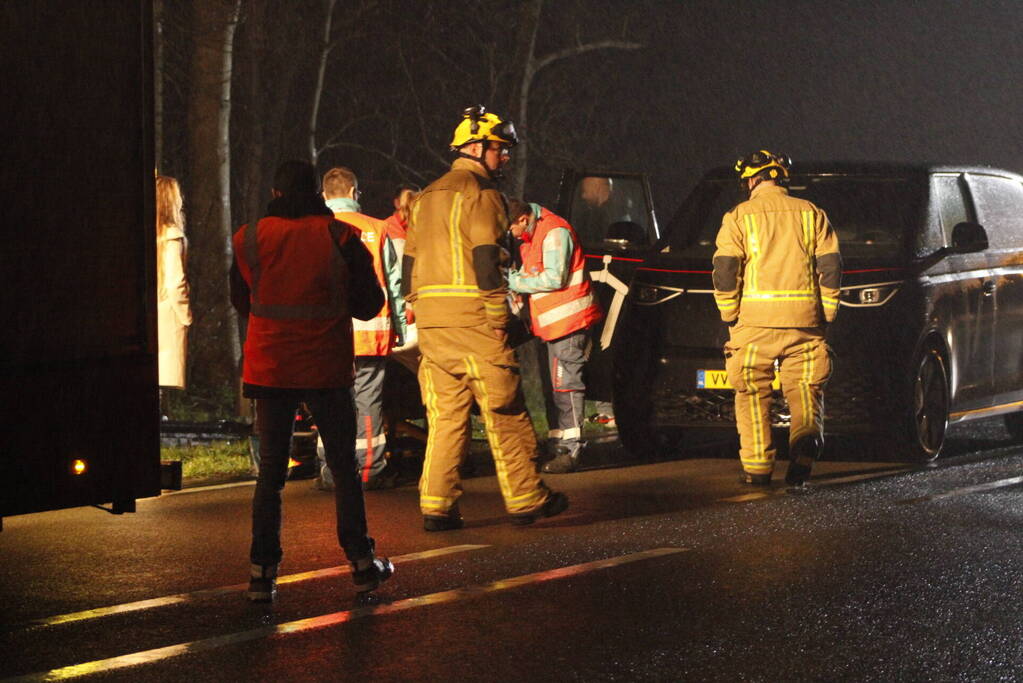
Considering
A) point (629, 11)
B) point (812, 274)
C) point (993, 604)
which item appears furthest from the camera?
point (629, 11)

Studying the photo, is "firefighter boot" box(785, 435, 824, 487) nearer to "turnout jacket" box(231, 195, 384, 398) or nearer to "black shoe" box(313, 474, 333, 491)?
"black shoe" box(313, 474, 333, 491)

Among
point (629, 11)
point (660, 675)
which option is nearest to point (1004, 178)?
point (660, 675)

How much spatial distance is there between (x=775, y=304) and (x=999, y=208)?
3.17 m

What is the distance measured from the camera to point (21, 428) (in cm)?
610

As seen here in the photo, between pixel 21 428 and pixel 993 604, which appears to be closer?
pixel 21 428

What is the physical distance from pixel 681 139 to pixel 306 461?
30.8m

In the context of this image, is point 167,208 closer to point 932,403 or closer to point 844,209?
point 844,209

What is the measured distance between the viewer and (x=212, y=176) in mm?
17125

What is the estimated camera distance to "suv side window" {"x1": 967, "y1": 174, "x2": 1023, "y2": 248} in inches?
496

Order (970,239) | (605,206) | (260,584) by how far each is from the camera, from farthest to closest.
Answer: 1. (605,206)
2. (970,239)
3. (260,584)

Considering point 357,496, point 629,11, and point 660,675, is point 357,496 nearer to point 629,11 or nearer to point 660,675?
point 660,675

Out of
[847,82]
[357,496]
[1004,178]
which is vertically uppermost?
[847,82]

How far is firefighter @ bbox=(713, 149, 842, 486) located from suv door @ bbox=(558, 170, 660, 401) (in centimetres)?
135

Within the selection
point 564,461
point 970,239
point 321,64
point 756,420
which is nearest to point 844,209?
point 970,239
